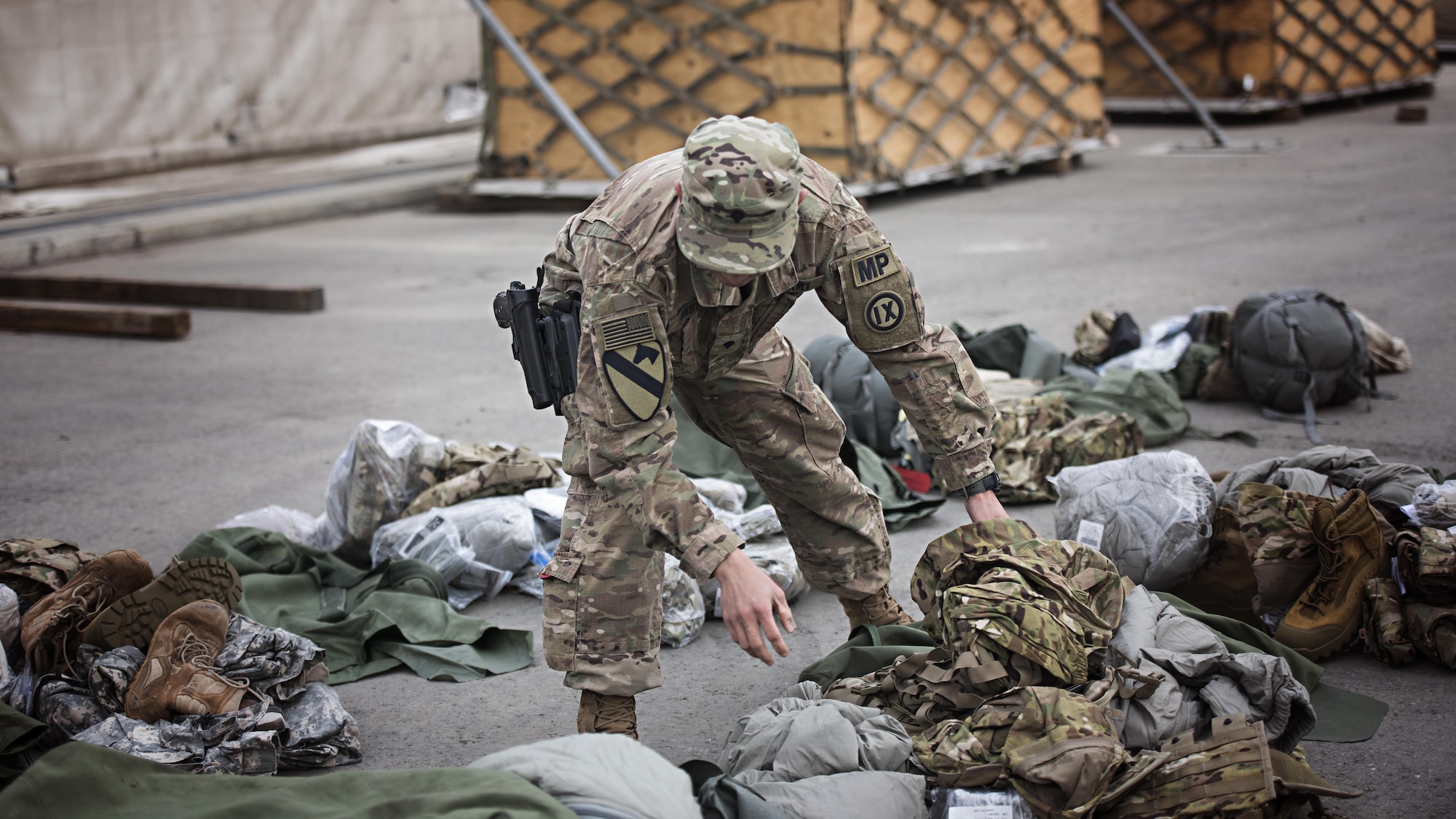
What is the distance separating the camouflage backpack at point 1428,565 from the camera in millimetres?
2816

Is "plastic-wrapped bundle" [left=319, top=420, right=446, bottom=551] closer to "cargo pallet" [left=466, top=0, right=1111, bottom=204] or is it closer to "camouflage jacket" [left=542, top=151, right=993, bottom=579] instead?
"camouflage jacket" [left=542, top=151, right=993, bottom=579]

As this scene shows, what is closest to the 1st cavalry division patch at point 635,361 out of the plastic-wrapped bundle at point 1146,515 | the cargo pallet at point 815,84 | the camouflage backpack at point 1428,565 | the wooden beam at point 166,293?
the plastic-wrapped bundle at point 1146,515

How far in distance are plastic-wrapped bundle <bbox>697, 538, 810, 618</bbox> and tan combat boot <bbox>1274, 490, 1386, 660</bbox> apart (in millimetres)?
1257

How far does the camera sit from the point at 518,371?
5977mm

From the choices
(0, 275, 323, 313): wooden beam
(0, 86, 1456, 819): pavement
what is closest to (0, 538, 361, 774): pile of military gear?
(0, 86, 1456, 819): pavement

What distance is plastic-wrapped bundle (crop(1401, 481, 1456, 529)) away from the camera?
295 cm

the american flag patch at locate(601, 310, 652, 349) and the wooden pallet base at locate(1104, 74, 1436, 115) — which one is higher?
the american flag patch at locate(601, 310, 652, 349)

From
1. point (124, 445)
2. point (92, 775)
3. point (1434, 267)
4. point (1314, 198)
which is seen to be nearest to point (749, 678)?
point (92, 775)

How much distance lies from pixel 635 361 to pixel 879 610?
1.09m

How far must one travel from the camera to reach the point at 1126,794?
2.16 meters

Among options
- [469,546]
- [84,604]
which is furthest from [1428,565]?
[84,604]

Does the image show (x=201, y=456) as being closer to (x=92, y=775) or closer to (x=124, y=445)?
(x=124, y=445)

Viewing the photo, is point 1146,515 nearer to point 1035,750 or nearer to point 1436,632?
point 1436,632

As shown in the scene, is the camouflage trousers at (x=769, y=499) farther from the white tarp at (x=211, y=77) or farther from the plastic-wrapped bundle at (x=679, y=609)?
the white tarp at (x=211, y=77)
